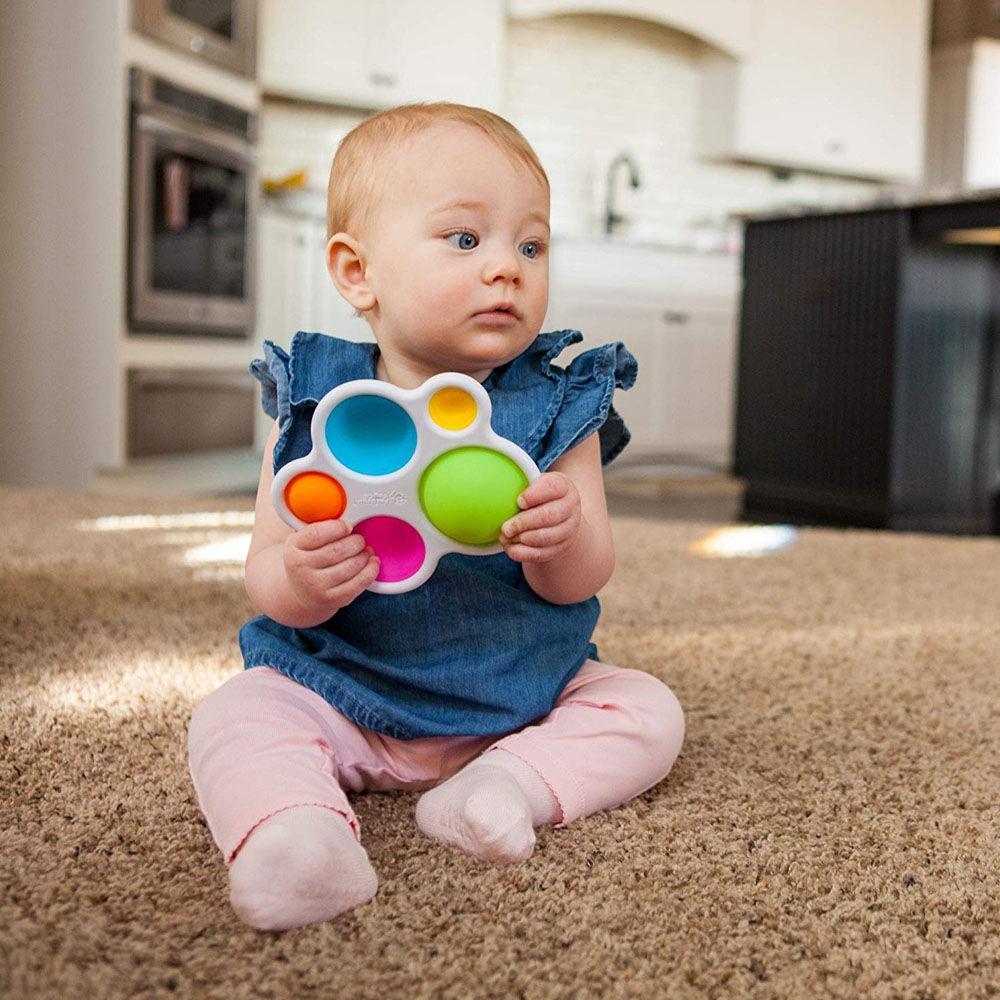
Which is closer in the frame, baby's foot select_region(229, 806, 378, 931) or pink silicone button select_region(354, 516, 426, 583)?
baby's foot select_region(229, 806, 378, 931)

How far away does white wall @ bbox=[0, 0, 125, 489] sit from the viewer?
129 inches

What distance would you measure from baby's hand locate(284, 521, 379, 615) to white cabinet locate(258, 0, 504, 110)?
362 cm

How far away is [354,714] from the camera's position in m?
0.90

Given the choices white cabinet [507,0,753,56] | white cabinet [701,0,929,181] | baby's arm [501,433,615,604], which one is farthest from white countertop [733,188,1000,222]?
baby's arm [501,433,615,604]

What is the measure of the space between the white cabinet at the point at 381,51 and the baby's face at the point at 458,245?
348 centimetres

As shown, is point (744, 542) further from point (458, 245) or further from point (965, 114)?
point (965, 114)

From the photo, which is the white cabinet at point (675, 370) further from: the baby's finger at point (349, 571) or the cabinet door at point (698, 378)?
the baby's finger at point (349, 571)

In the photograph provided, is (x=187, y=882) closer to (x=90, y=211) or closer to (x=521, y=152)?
(x=521, y=152)

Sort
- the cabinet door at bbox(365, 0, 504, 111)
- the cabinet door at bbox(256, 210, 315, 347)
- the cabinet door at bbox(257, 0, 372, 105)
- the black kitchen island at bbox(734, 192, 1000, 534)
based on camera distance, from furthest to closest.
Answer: the cabinet door at bbox(365, 0, 504, 111), the cabinet door at bbox(257, 0, 372, 105), the cabinet door at bbox(256, 210, 315, 347), the black kitchen island at bbox(734, 192, 1000, 534)

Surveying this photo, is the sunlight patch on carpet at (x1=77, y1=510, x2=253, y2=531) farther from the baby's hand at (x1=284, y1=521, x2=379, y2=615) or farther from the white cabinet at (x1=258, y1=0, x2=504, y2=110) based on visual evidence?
the white cabinet at (x1=258, y1=0, x2=504, y2=110)

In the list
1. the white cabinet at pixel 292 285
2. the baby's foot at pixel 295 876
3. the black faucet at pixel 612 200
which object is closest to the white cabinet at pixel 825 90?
the black faucet at pixel 612 200

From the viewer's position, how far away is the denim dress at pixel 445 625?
91 centimetres

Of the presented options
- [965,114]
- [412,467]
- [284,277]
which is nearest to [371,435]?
[412,467]

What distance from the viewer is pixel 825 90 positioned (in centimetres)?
542
